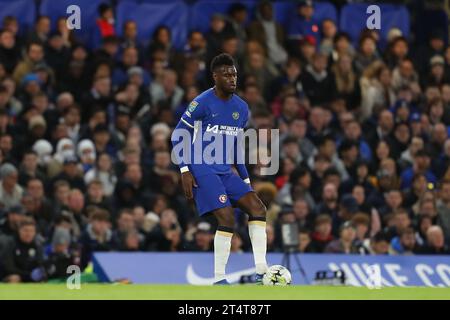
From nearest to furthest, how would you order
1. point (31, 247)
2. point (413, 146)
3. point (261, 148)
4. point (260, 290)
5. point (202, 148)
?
point (260, 290)
point (202, 148)
point (31, 247)
point (261, 148)
point (413, 146)

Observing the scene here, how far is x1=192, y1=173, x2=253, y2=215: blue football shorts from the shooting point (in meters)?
14.8

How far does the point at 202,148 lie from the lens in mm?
14852

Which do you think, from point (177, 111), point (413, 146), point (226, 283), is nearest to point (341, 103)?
point (413, 146)

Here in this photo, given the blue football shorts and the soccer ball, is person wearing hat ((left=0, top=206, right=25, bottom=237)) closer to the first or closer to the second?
the blue football shorts

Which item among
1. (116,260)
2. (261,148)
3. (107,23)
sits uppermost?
(107,23)

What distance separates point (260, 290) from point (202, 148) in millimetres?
1802

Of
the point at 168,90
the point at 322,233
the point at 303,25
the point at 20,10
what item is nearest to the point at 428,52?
the point at 303,25

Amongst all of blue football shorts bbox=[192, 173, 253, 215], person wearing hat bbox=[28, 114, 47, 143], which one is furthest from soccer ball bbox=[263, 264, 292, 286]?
person wearing hat bbox=[28, 114, 47, 143]

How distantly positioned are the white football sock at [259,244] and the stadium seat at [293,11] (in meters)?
10.7

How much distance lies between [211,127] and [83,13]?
30.5 feet

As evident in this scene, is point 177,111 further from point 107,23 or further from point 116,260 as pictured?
point 116,260

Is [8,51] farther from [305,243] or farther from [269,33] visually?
[305,243]

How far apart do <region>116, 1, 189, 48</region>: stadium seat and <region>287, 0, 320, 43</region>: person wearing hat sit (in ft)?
6.09
